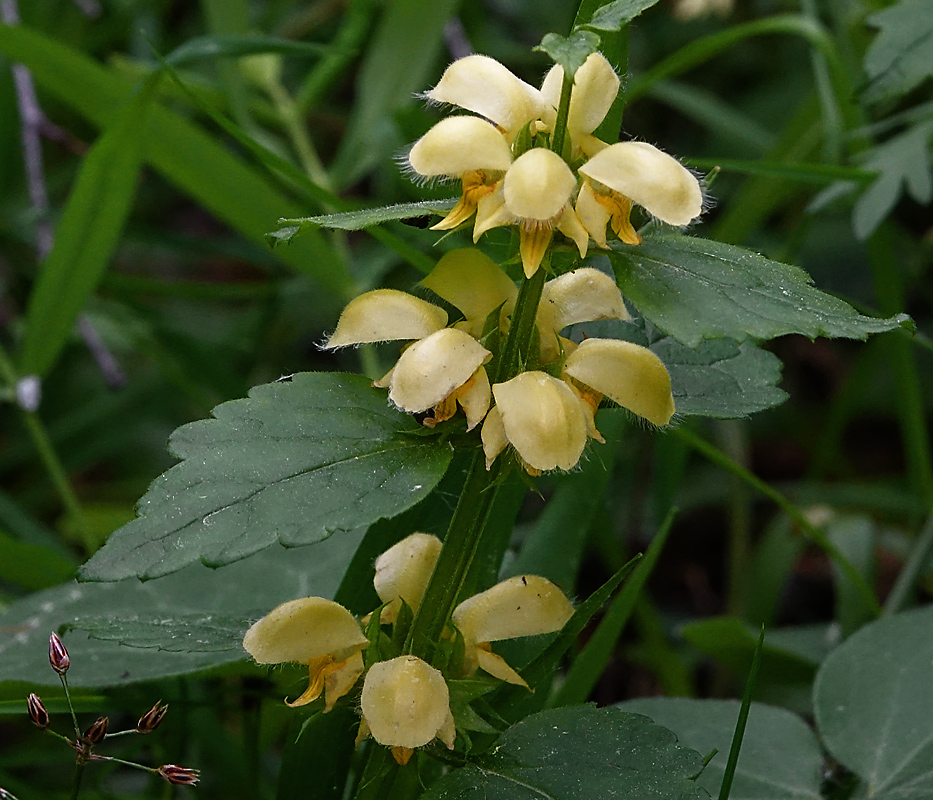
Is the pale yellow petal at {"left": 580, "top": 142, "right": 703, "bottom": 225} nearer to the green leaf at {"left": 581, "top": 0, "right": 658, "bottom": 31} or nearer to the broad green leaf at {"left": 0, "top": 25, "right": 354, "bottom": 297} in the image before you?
the green leaf at {"left": 581, "top": 0, "right": 658, "bottom": 31}

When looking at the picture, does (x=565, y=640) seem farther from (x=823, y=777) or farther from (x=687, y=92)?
(x=687, y=92)

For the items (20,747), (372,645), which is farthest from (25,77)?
(372,645)

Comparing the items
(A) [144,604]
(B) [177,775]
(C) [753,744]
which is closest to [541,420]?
(B) [177,775]

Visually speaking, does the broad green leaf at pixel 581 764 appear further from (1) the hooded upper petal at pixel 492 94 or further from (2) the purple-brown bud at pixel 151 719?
(1) the hooded upper petal at pixel 492 94

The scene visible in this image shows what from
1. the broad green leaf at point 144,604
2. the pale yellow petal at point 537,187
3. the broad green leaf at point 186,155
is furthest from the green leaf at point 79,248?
the pale yellow petal at point 537,187

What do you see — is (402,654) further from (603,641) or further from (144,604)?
(144,604)

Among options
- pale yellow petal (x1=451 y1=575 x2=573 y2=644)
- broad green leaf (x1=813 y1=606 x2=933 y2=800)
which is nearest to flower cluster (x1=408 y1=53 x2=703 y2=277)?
pale yellow petal (x1=451 y1=575 x2=573 y2=644)

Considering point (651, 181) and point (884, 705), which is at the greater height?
point (651, 181)
